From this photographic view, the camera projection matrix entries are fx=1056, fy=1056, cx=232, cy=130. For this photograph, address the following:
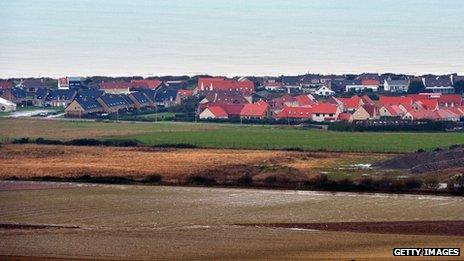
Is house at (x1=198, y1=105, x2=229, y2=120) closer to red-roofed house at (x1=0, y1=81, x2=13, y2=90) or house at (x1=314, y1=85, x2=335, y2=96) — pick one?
house at (x1=314, y1=85, x2=335, y2=96)

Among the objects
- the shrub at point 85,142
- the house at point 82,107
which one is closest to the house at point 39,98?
the house at point 82,107

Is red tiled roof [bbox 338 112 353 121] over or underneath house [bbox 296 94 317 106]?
underneath

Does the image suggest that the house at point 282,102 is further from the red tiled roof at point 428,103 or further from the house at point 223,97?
the red tiled roof at point 428,103

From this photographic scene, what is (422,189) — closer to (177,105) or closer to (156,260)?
(156,260)

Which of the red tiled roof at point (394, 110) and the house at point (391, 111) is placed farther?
the red tiled roof at point (394, 110)

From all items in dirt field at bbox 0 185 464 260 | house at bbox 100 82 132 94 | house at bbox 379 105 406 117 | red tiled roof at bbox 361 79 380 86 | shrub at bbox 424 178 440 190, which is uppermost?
red tiled roof at bbox 361 79 380 86

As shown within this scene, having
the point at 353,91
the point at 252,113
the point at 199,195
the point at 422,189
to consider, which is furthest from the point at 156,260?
the point at 353,91

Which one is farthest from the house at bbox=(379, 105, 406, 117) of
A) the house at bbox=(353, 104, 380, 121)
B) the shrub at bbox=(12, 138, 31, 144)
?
the shrub at bbox=(12, 138, 31, 144)
